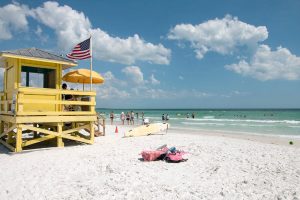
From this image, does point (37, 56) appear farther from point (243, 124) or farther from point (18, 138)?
point (243, 124)

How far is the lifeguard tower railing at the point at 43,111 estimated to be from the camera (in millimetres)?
10984

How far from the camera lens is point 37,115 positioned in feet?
37.8

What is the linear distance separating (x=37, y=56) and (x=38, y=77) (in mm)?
1142

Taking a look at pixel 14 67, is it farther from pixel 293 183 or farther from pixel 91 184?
pixel 293 183

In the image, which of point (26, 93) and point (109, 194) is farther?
point (26, 93)

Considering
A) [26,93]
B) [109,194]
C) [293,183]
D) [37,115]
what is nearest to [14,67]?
[26,93]

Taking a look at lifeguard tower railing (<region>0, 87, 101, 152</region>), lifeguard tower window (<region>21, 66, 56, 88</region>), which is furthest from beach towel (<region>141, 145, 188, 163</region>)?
lifeguard tower window (<region>21, 66, 56, 88</region>)

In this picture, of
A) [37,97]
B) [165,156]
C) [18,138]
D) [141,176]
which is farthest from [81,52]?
[141,176]

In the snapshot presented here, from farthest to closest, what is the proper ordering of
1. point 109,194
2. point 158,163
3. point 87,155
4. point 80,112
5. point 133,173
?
point 80,112 → point 87,155 → point 158,163 → point 133,173 → point 109,194

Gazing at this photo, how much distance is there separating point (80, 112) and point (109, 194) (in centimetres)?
677

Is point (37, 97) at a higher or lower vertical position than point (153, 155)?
higher

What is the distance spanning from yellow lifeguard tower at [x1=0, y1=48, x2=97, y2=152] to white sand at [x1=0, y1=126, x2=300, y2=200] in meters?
1.14

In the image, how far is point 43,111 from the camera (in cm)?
1203

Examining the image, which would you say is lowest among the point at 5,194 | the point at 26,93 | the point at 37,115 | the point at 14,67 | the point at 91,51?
the point at 5,194
